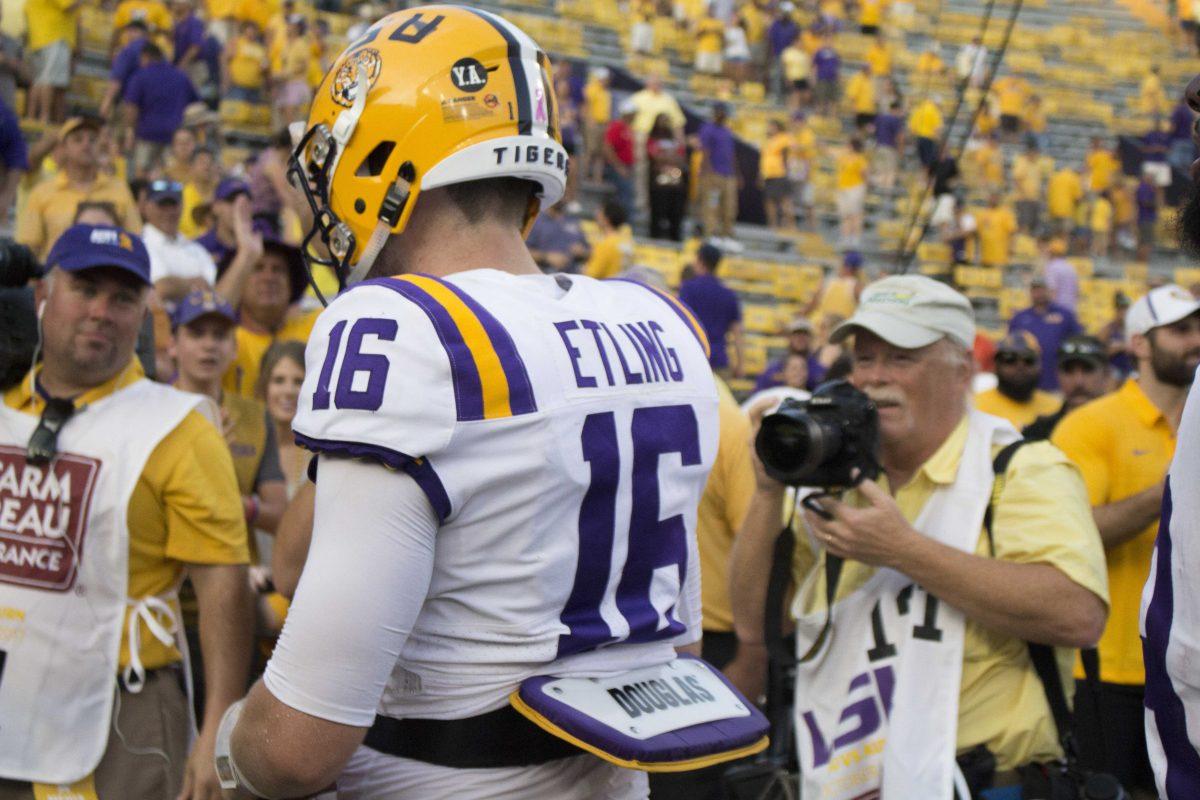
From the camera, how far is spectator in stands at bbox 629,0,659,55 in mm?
23734

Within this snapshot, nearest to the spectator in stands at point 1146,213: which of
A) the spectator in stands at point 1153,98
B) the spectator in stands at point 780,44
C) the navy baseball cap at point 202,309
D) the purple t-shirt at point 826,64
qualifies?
the spectator in stands at point 1153,98

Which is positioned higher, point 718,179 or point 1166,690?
point 1166,690

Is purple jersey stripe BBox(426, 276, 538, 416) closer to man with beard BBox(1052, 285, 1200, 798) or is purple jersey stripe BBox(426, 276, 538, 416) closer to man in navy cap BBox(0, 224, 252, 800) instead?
man in navy cap BBox(0, 224, 252, 800)

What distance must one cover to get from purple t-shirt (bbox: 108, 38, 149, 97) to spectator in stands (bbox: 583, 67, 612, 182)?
7.24 m

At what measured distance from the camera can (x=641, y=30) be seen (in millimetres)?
23734

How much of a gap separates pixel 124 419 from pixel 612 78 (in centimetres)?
1925

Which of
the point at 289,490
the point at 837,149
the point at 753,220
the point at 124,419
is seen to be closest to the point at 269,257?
the point at 289,490

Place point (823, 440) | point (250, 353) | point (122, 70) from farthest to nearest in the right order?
point (122, 70) < point (250, 353) < point (823, 440)

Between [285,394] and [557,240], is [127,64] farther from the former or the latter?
[285,394]

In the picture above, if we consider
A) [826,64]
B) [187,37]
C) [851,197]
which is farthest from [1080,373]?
[826,64]

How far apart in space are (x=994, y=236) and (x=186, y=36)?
1231 cm

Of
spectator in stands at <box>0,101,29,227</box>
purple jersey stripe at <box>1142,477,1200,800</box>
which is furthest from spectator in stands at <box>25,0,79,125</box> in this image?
purple jersey stripe at <box>1142,477,1200,800</box>

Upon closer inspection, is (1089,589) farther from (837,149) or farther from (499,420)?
(837,149)

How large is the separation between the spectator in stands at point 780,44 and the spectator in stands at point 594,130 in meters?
6.30
